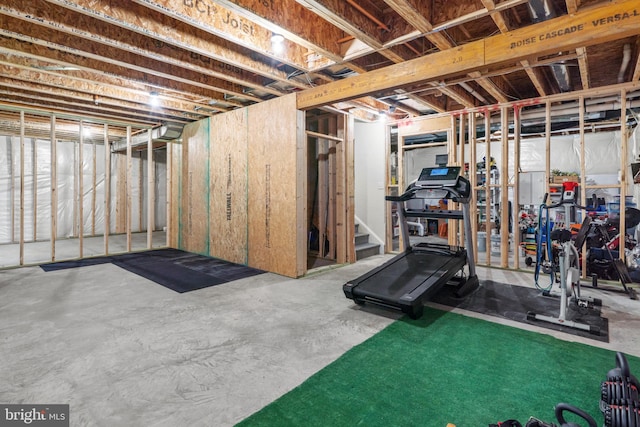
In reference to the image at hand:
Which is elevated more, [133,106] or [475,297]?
[133,106]

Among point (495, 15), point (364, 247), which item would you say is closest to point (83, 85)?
point (364, 247)

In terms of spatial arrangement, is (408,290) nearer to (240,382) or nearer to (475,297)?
(475,297)

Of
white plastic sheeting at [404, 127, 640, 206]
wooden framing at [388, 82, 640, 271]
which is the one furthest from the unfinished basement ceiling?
white plastic sheeting at [404, 127, 640, 206]

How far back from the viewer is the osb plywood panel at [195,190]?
6.39 metres

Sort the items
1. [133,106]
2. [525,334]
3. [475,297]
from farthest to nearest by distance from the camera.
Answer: [133,106], [475,297], [525,334]

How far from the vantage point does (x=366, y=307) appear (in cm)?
345

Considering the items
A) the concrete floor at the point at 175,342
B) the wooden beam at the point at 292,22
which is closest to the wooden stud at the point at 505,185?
the concrete floor at the point at 175,342

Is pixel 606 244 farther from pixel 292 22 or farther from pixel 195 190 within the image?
pixel 195 190

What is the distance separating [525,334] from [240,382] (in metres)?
2.43

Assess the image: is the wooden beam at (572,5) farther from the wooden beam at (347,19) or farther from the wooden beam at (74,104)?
the wooden beam at (74,104)

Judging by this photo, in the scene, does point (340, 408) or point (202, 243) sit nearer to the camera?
point (340, 408)

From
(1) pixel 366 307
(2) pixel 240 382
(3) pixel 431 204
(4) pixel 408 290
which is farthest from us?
(3) pixel 431 204

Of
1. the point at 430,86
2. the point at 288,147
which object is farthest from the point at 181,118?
the point at 430,86

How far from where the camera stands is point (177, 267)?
213 inches
